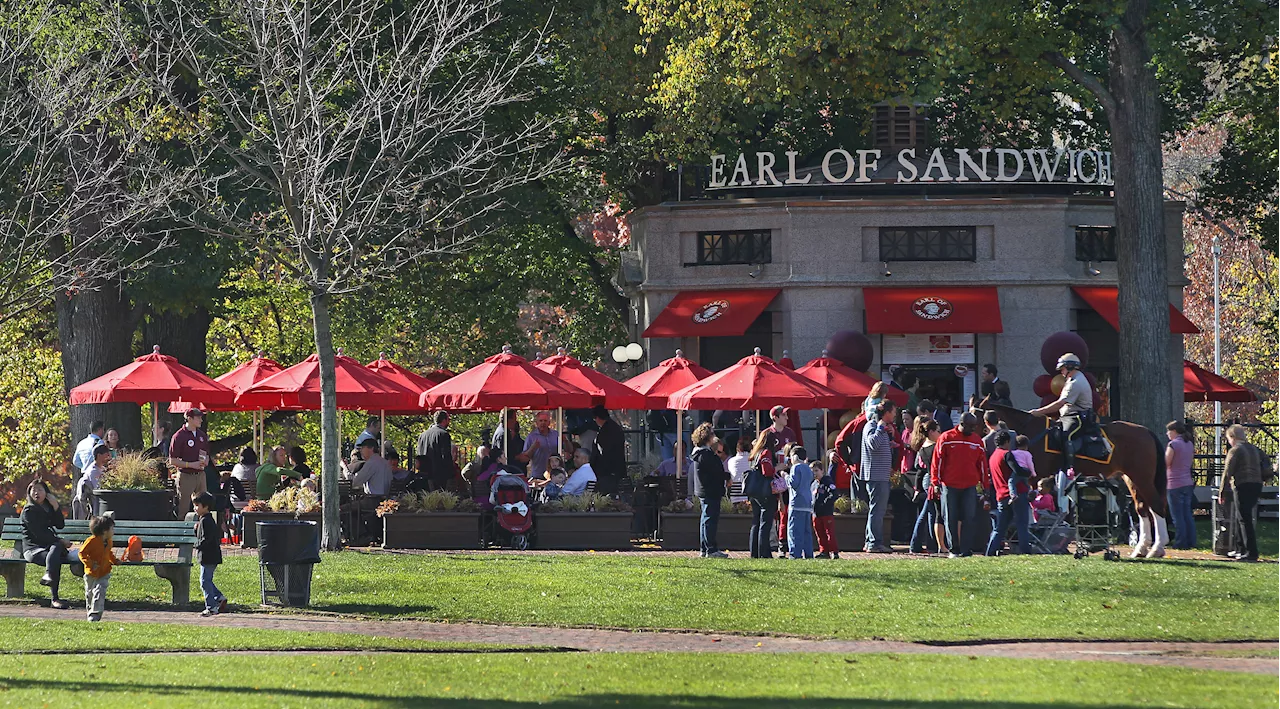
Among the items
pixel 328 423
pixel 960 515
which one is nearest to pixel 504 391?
pixel 328 423

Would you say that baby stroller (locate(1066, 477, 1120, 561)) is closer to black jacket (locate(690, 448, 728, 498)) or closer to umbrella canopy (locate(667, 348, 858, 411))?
umbrella canopy (locate(667, 348, 858, 411))

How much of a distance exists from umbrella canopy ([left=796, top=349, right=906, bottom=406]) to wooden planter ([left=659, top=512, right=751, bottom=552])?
4246 mm

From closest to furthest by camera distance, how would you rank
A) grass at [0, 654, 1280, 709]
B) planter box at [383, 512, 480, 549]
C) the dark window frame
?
grass at [0, 654, 1280, 709], planter box at [383, 512, 480, 549], the dark window frame

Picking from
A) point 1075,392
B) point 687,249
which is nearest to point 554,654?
point 1075,392

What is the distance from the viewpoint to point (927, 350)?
35812mm

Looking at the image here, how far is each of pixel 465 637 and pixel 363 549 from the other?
7725mm

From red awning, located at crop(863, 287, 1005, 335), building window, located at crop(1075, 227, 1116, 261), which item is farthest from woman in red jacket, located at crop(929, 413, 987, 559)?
building window, located at crop(1075, 227, 1116, 261)

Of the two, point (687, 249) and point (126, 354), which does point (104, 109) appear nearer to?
point (126, 354)

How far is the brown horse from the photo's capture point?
21594mm

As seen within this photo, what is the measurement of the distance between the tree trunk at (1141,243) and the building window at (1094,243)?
699 centimetres

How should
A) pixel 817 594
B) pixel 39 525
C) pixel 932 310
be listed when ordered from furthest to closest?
pixel 932 310
pixel 39 525
pixel 817 594

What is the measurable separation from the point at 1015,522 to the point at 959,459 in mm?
1616

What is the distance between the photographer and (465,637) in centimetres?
1597

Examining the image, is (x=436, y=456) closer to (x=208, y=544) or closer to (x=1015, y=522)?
(x=1015, y=522)
